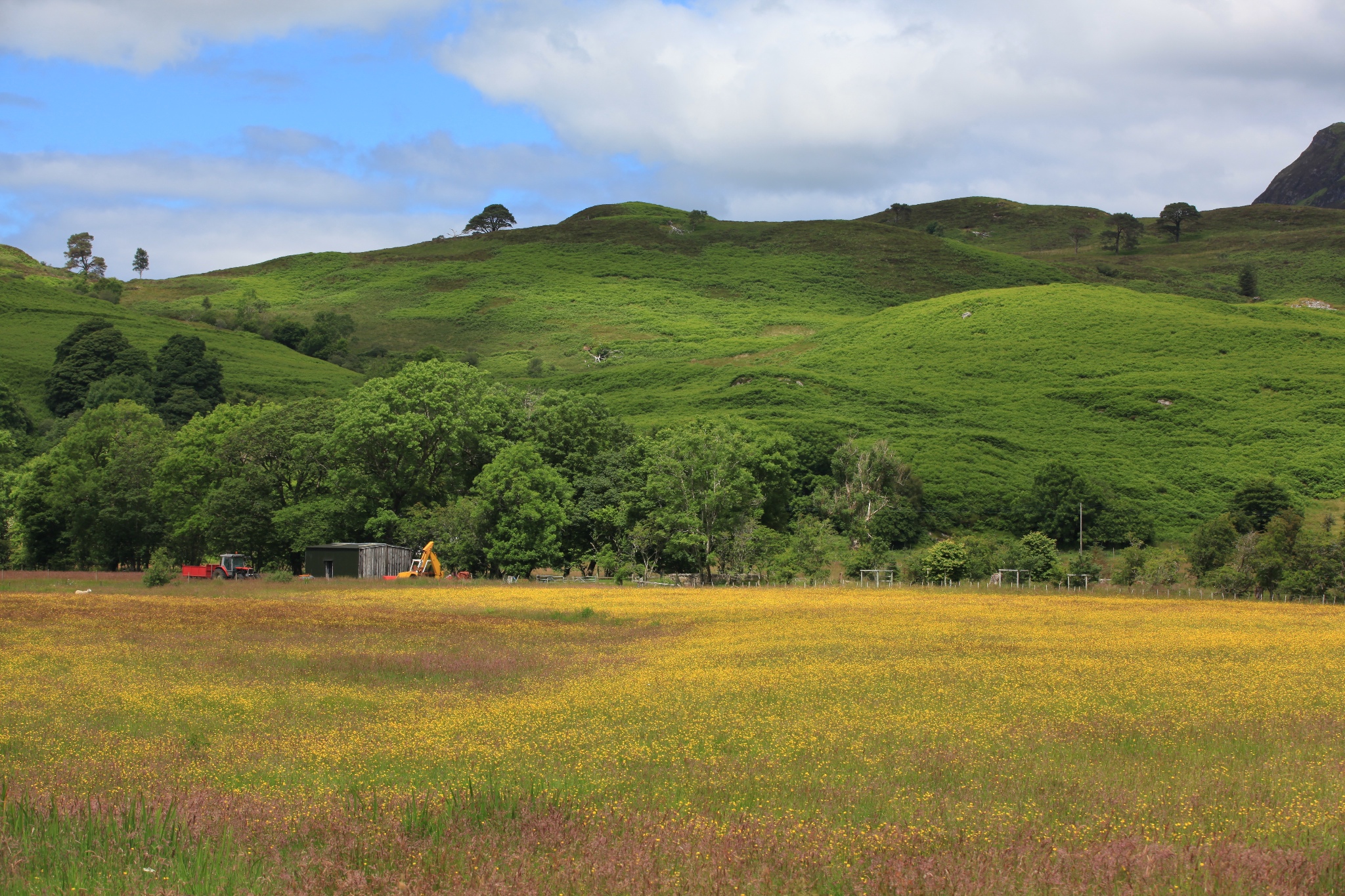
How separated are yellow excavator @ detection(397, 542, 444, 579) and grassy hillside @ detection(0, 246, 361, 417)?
179 ft

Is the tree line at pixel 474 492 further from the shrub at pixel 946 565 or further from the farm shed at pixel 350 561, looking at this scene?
the farm shed at pixel 350 561

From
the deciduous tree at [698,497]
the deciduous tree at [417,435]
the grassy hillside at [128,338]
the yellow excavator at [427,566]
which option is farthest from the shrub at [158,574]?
the grassy hillside at [128,338]

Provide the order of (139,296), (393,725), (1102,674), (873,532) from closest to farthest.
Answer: (393,725), (1102,674), (873,532), (139,296)

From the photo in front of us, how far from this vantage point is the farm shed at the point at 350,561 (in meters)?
64.2

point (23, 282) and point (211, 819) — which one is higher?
point (23, 282)

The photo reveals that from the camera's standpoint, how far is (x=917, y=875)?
8.00 meters

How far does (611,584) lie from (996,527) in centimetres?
4272

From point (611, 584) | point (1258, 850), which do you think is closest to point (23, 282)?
point (611, 584)

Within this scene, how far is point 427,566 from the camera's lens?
65812 millimetres

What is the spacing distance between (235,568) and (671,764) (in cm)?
6062

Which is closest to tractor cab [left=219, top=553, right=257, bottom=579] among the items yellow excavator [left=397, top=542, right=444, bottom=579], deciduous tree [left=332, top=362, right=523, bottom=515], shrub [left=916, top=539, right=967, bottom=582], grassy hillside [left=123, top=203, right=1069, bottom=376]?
deciduous tree [left=332, top=362, right=523, bottom=515]

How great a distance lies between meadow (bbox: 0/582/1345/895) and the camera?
8320 mm

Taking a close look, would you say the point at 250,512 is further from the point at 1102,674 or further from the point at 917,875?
the point at 917,875

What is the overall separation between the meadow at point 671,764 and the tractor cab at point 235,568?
1500 inches
